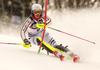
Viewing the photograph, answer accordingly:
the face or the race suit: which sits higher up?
the face

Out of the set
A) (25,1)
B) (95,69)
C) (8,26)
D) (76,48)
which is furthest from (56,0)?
(95,69)

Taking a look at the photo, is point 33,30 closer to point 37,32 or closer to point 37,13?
point 37,32

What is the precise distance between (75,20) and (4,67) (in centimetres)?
645

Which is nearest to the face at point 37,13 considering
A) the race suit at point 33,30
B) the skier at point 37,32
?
the skier at point 37,32

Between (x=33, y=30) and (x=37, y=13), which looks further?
(x=33, y=30)

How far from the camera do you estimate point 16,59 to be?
248 cm

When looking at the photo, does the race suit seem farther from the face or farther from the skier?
the face

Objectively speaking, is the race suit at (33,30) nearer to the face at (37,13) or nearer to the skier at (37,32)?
the skier at (37,32)

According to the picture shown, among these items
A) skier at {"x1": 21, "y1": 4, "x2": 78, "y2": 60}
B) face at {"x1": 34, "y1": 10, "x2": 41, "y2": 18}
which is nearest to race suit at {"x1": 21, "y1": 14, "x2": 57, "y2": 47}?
skier at {"x1": 21, "y1": 4, "x2": 78, "y2": 60}

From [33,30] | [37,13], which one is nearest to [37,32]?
[33,30]

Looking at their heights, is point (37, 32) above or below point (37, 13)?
below

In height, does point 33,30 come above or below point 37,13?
below

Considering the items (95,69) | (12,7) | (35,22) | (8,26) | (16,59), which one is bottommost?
(8,26)

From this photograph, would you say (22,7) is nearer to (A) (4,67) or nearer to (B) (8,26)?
(B) (8,26)
